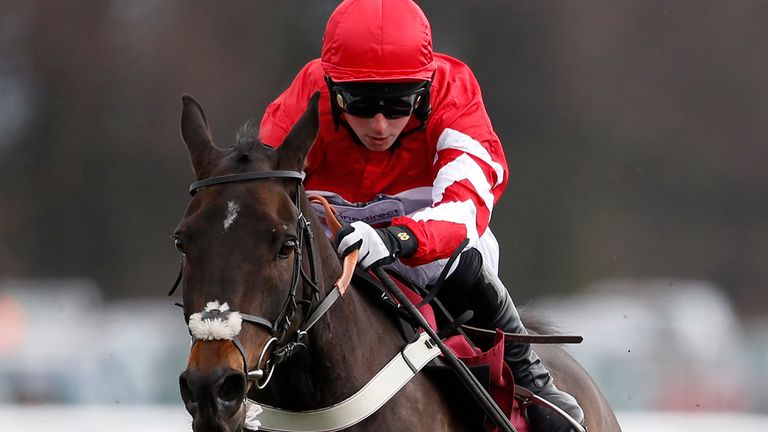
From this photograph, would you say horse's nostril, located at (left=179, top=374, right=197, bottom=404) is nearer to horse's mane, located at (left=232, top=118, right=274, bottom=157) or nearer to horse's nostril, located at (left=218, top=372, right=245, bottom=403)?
horse's nostril, located at (left=218, top=372, right=245, bottom=403)

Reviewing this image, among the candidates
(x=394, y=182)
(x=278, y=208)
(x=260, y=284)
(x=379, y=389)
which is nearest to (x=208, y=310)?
(x=260, y=284)

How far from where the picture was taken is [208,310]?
250 centimetres

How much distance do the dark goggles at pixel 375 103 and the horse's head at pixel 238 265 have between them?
1.79 feet

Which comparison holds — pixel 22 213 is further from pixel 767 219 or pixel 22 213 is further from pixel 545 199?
pixel 767 219

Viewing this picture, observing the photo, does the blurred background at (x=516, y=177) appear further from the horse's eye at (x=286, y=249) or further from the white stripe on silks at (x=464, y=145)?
the horse's eye at (x=286, y=249)

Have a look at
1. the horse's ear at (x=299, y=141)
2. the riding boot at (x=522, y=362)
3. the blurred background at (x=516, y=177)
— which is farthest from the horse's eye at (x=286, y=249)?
the blurred background at (x=516, y=177)

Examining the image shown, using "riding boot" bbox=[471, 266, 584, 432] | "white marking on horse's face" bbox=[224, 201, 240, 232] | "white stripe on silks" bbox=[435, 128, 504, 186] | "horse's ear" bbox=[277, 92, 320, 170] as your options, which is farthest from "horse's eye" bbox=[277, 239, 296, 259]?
"riding boot" bbox=[471, 266, 584, 432]

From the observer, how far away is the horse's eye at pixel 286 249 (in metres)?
2.66

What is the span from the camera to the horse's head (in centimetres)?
247

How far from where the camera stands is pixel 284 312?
8.76 ft

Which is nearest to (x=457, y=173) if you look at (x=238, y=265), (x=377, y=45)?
(x=377, y=45)

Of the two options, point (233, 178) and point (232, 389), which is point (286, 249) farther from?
point (232, 389)

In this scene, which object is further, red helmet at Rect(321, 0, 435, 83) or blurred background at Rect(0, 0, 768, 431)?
blurred background at Rect(0, 0, 768, 431)

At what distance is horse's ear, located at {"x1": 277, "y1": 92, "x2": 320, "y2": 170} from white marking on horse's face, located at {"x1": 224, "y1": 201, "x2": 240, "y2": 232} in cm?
24
